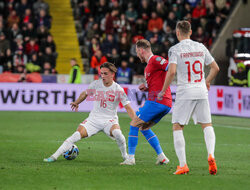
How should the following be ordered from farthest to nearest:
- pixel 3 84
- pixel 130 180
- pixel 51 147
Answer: pixel 3 84 < pixel 51 147 < pixel 130 180

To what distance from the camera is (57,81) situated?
2502 centimetres

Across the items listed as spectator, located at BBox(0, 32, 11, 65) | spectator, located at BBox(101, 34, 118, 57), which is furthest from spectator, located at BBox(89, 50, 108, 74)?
spectator, located at BBox(0, 32, 11, 65)

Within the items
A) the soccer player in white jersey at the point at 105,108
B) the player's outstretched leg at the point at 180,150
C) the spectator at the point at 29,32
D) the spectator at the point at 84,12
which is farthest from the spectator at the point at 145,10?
the player's outstretched leg at the point at 180,150

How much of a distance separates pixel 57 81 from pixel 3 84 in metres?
2.69

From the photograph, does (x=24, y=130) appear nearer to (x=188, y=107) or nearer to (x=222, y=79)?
(x=188, y=107)

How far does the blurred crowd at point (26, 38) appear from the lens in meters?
26.7

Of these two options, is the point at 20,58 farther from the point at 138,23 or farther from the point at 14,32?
the point at 138,23

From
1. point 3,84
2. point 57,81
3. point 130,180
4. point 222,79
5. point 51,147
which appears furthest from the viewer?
point 222,79

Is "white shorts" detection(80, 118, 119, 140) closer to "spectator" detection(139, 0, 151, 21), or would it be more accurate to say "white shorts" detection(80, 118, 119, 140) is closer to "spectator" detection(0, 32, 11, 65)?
"spectator" detection(0, 32, 11, 65)

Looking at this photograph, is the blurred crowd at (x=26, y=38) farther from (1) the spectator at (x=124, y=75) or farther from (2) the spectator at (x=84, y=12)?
(1) the spectator at (x=124, y=75)

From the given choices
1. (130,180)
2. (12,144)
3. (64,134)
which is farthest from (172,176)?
(64,134)

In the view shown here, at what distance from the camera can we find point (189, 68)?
8.98 meters

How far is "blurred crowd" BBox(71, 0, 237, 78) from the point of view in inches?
1088

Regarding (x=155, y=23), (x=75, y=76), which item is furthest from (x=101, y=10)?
(x=75, y=76)
